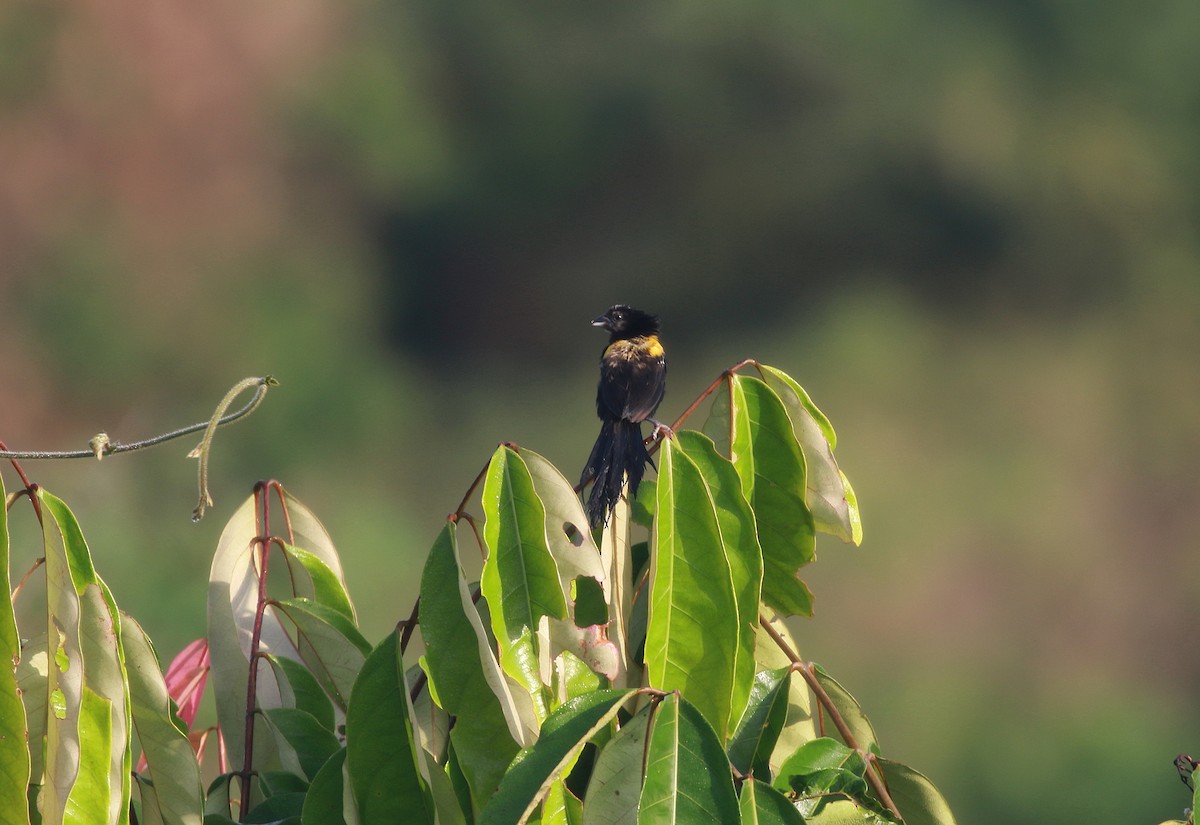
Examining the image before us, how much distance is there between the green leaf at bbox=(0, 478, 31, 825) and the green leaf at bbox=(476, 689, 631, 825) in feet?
1.16

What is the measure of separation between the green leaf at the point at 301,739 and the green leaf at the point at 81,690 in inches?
6.4

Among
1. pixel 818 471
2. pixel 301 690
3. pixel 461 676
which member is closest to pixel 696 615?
pixel 461 676

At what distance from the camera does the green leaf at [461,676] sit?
1.04m

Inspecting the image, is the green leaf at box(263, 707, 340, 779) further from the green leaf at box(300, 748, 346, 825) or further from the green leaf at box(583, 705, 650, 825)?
the green leaf at box(583, 705, 650, 825)

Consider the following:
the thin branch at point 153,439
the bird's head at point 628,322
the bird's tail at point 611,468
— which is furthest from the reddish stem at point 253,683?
the bird's head at point 628,322

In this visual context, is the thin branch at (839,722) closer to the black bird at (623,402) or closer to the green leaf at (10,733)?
the black bird at (623,402)

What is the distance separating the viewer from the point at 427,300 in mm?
11859

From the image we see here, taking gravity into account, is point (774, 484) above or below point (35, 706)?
above

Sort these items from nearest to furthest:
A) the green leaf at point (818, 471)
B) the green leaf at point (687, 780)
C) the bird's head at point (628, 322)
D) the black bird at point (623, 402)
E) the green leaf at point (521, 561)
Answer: the green leaf at point (687, 780) < the green leaf at point (521, 561) < the green leaf at point (818, 471) < the black bird at point (623, 402) < the bird's head at point (628, 322)

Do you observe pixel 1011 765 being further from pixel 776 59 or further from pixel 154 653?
pixel 154 653

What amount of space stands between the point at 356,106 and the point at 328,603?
37.7ft

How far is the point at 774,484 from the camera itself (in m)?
1.26

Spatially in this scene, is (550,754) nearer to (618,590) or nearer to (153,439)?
(618,590)

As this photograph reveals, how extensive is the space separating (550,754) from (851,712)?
476mm
